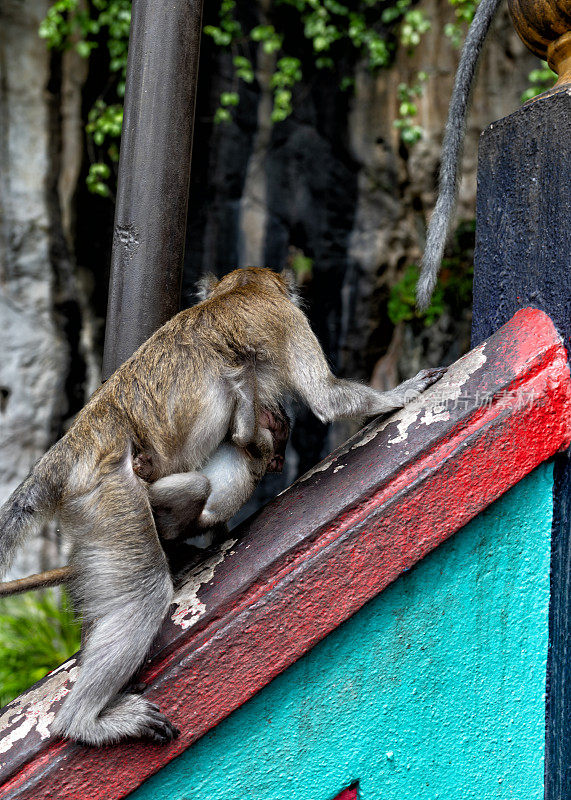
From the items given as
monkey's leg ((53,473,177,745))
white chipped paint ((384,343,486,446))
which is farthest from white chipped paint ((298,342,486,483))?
monkey's leg ((53,473,177,745))

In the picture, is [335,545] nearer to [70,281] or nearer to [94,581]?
[94,581]

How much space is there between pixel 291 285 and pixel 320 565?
1167mm

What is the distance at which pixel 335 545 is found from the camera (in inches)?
59.1

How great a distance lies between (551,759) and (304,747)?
555mm

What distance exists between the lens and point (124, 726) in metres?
1.42

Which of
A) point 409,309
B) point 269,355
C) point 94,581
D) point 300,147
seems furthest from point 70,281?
point 94,581

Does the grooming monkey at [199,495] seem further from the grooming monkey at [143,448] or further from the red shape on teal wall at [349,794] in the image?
the red shape on teal wall at [349,794]

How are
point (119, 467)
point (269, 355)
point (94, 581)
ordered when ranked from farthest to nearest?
1. point (269, 355)
2. point (119, 467)
3. point (94, 581)

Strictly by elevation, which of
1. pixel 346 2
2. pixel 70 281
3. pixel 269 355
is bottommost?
pixel 269 355

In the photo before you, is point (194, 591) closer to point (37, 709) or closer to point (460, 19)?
point (37, 709)

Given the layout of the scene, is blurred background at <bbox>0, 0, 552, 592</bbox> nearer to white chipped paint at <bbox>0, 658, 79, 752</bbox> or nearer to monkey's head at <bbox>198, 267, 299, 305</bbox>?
monkey's head at <bbox>198, 267, 299, 305</bbox>

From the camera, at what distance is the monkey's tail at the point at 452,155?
198 centimetres

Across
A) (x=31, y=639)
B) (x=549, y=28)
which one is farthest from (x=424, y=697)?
(x=31, y=639)

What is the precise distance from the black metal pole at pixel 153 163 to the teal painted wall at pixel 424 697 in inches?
43.3
